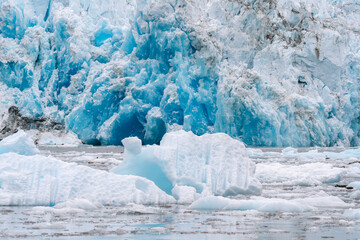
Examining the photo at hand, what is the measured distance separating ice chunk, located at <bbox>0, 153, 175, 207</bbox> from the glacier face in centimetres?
2074

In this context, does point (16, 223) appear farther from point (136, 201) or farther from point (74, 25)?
point (74, 25)

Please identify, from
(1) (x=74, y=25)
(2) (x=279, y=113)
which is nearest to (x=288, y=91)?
(2) (x=279, y=113)

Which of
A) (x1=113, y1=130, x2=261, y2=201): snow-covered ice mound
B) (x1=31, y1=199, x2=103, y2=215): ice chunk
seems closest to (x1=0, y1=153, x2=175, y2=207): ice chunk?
(x1=31, y1=199, x2=103, y2=215): ice chunk

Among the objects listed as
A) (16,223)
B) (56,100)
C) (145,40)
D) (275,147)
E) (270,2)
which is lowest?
(16,223)

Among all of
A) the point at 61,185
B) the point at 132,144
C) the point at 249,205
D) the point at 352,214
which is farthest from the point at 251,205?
the point at 61,185

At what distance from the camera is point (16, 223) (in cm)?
537

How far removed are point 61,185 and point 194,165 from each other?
204cm

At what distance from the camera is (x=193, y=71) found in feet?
95.6

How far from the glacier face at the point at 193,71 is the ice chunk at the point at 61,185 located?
20.7 m

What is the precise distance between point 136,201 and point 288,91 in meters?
23.7

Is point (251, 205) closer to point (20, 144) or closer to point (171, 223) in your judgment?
point (171, 223)

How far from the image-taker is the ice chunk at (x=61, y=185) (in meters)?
6.97

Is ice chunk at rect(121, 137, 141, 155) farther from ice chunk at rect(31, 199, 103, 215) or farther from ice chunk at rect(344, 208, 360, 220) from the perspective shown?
ice chunk at rect(344, 208, 360, 220)

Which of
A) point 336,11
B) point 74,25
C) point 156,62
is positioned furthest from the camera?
point 336,11
